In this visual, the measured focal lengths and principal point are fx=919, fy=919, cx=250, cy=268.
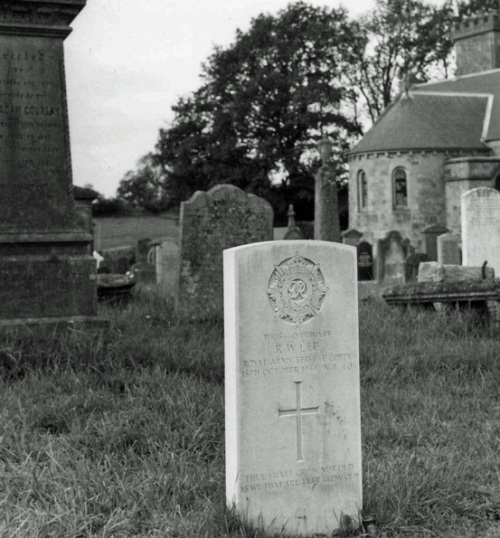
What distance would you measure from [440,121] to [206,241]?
1199 inches

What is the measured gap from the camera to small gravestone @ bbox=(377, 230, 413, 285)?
21.4 m

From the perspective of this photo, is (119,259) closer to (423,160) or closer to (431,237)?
(431,237)

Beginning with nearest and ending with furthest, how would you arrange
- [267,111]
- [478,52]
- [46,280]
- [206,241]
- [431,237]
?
[46,280], [206,241], [431,237], [267,111], [478,52]

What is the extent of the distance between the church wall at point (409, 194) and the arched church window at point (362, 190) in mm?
535

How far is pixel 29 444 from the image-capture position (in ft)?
17.1

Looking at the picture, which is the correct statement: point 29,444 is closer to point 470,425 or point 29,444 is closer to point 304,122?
point 470,425

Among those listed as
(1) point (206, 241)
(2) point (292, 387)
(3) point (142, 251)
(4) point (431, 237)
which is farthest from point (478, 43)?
(2) point (292, 387)

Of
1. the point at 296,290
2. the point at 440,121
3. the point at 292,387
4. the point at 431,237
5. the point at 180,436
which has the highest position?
the point at 440,121

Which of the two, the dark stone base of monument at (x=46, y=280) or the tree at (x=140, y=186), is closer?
the dark stone base of monument at (x=46, y=280)

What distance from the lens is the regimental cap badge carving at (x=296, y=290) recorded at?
434 cm

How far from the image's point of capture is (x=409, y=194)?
38.7 metres

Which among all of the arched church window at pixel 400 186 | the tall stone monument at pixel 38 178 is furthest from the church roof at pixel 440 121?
the tall stone monument at pixel 38 178

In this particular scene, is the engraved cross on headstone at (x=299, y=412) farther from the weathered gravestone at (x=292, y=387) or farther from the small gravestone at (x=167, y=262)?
the small gravestone at (x=167, y=262)

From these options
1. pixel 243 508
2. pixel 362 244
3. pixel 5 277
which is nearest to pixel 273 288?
pixel 243 508
